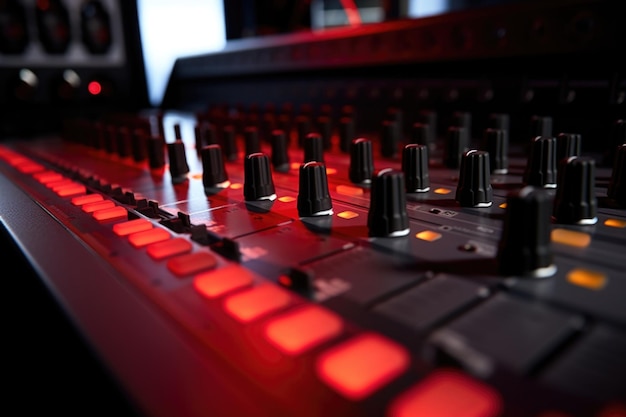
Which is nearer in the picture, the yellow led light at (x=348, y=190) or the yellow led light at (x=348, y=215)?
the yellow led light at (x=348, y=215)

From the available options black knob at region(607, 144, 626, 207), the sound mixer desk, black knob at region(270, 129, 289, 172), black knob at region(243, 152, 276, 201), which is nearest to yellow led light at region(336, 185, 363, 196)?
the sound mixer desk

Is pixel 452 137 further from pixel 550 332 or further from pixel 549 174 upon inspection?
pixel 550 332

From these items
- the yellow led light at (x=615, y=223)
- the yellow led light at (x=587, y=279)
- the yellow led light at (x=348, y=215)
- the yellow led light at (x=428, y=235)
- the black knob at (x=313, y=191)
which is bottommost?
the yellow led light at (x=587, y=279)

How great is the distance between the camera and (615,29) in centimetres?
81

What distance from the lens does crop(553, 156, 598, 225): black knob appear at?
1.69 ft

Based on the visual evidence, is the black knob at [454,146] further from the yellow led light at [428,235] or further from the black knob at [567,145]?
the yellow led light at [428,235]

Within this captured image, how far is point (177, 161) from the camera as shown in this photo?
90 cm

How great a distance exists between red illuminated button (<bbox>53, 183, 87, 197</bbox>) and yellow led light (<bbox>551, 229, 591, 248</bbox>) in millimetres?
684

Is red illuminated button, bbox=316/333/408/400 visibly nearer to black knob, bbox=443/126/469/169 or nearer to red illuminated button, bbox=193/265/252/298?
red illuminated button, bbox=193/265/252/298

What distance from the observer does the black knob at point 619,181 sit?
1.90 feet

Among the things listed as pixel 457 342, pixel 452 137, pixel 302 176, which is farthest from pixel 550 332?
pixel 452 137

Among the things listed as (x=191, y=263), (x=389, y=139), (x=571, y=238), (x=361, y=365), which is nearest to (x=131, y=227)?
(x=191, y=263)

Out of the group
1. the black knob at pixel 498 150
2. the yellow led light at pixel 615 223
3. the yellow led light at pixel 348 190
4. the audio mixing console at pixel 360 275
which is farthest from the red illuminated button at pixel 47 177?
the yellow led light at pixel 615 223

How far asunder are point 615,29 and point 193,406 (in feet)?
2.87
